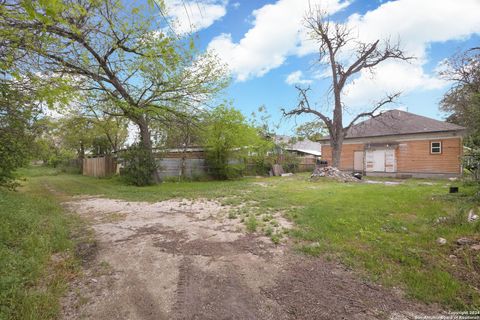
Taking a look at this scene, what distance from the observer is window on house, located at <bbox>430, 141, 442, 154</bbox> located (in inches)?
627

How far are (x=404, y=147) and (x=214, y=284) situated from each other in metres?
19.1

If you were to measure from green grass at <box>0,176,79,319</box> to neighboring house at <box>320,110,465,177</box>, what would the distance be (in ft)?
62.6

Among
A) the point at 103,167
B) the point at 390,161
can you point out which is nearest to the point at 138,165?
the point at 103,167

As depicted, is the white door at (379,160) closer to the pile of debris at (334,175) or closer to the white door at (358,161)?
the white door at (358,161)

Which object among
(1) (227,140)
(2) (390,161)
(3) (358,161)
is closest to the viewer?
(1) (227,140)

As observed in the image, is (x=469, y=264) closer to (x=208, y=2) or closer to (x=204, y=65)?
(x=208, y=2)

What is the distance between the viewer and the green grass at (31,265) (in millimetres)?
2166

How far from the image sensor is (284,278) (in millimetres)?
2871

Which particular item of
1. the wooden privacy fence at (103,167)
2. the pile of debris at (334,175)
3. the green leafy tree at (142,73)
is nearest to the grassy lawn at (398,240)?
the green leafy tree at (142,73)

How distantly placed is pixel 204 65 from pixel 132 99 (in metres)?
3.80

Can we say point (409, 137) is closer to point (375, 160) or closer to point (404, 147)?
point (404, 147)

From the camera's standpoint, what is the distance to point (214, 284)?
8.93 ft

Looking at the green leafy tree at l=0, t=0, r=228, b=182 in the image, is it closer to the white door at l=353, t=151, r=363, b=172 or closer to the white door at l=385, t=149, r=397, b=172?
the white door at l=353, t=151, r=363, b=172

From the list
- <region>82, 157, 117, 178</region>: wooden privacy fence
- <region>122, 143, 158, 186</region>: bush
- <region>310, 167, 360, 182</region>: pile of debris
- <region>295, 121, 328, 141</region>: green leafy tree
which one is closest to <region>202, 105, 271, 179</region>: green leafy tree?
<region>122, 143, 158, 186</region>: bush
